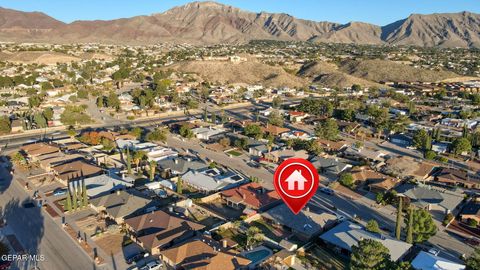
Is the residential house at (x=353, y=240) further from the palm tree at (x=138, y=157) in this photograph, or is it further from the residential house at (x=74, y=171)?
the residential house at (x=74, y=171)

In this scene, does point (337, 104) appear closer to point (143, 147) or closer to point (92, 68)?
point (143, 147)

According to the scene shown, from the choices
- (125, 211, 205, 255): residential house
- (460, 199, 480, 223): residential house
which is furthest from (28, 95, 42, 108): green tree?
(460, 199, 480, 223): residential house

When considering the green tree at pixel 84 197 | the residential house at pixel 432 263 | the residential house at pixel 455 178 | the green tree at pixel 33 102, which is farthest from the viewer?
the green tree at pixel 33 102

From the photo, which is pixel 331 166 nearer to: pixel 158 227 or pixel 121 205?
pixel 158 227

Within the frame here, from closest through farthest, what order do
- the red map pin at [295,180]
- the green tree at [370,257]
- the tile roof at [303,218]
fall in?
the red map pin at [295,180], the green tree at [370,257], the tile roof at [303,218]

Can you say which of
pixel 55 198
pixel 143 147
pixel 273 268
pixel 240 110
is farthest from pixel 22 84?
pixel 273 268

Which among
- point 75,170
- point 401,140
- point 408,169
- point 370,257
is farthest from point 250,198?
point 401,140

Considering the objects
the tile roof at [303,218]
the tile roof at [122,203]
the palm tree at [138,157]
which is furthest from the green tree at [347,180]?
the palm tree at [138,157]
